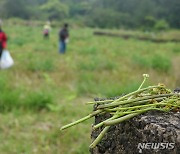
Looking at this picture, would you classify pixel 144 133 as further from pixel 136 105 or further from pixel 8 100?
pixel 8 100

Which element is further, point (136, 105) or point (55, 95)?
point (55, 95)

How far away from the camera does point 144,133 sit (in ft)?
4.75

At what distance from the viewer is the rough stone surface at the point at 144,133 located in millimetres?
1387

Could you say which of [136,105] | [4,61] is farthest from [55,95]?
[136,105]

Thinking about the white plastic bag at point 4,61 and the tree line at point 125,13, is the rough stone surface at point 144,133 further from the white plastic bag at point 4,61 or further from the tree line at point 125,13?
the tree line at point 125,13

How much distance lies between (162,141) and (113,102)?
0.25 metres

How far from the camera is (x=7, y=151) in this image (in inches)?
174

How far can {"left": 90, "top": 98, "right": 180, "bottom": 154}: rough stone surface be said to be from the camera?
1387mm

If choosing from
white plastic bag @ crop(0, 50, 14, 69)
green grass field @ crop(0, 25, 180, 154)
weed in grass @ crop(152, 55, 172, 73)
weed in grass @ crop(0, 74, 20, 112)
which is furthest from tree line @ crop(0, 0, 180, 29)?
weed in grass @ crop(0, 74, 20, 112)

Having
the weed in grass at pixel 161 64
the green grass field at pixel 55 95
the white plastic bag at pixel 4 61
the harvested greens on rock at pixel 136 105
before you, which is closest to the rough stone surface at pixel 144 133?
the harvested greens on rock at pixel 136 105

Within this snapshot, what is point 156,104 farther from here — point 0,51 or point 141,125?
point 0,51

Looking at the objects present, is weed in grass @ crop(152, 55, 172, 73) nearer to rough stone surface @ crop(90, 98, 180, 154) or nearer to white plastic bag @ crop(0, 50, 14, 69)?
white plastic bag @ crop(0, 50, 14, 69)

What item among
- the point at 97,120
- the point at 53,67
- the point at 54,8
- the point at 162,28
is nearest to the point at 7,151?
the point at 97,120

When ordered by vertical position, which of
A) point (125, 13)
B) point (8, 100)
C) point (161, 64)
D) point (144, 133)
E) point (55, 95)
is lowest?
point (125, 13)
